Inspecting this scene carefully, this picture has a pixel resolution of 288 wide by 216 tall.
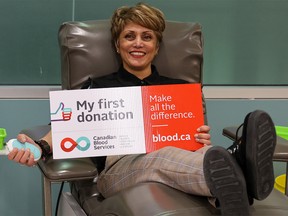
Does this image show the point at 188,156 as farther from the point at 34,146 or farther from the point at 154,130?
the point at 34,146

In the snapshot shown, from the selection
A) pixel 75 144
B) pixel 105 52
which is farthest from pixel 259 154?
pixel 105 52

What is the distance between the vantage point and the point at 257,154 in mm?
1376

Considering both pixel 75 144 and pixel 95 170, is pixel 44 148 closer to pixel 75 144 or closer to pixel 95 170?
pixel 75 144

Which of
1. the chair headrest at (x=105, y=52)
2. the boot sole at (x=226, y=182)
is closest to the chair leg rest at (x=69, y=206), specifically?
the chair headrest at (x=105, y=52)

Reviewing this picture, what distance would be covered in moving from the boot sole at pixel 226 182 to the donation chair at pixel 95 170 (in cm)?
7

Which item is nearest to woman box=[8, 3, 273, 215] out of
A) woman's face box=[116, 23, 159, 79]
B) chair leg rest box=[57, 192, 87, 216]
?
woman's face box=[116, 23, 159, 79]

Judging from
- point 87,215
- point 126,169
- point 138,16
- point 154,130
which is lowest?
point 87,215

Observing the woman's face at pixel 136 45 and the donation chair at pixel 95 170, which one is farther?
the woman's face at pixel 136 45

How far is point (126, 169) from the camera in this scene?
168cm

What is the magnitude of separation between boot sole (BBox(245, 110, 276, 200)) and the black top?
2.09 ft

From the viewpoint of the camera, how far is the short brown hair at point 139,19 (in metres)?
1.91

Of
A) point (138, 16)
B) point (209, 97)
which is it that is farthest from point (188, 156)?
point (209, 97)

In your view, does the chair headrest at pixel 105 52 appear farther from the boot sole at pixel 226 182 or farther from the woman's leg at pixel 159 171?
the boot sole at pixel 226 182

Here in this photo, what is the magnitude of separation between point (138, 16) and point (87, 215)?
0.77 metres
